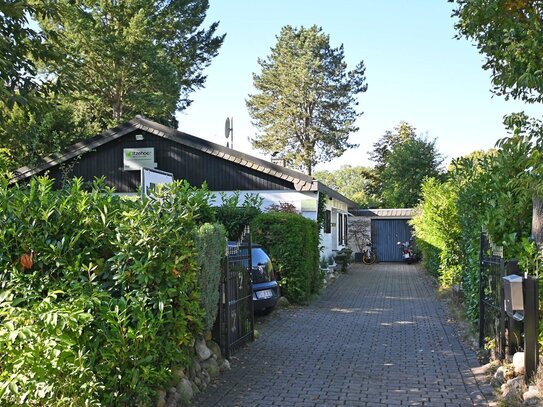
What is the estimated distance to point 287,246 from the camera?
12539 mm

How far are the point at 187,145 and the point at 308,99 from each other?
28.1 m

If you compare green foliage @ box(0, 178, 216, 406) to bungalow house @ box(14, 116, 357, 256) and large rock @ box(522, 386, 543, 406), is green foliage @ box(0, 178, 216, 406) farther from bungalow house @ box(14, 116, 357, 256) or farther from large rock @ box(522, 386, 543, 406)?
bungalow house @ box(14, 116, 357, 256)

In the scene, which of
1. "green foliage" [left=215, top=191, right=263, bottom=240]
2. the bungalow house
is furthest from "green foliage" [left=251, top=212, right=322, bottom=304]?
the bungalow house

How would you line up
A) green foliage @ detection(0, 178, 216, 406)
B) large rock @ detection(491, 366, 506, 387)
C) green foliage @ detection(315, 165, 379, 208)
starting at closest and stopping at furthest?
1. green foliage @ detection(0, 178, 216, 406)
2. large rock @ detection(491, 366, 506, 387)
3. green foliage @ detection(315, 165, 379, 208)

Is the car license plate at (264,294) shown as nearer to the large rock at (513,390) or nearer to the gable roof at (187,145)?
the large rock at (513,390)

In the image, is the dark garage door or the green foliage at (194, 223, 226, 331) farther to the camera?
the dark garage door

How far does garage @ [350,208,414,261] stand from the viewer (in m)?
30.6

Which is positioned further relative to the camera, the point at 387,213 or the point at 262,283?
the point at 387,213

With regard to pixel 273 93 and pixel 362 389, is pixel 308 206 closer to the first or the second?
pixel 362 389

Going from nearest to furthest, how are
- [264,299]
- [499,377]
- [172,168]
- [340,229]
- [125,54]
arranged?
[499,377]
[264,299]
[172,168]
[125,54]
[340,229]

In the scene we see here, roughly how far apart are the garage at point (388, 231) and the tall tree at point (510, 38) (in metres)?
23.5

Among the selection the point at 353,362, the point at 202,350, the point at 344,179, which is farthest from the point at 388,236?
the point at 344,179

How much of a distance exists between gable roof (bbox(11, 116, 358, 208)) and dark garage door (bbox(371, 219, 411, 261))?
41.7 ft

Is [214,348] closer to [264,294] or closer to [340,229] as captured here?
[264,294]
